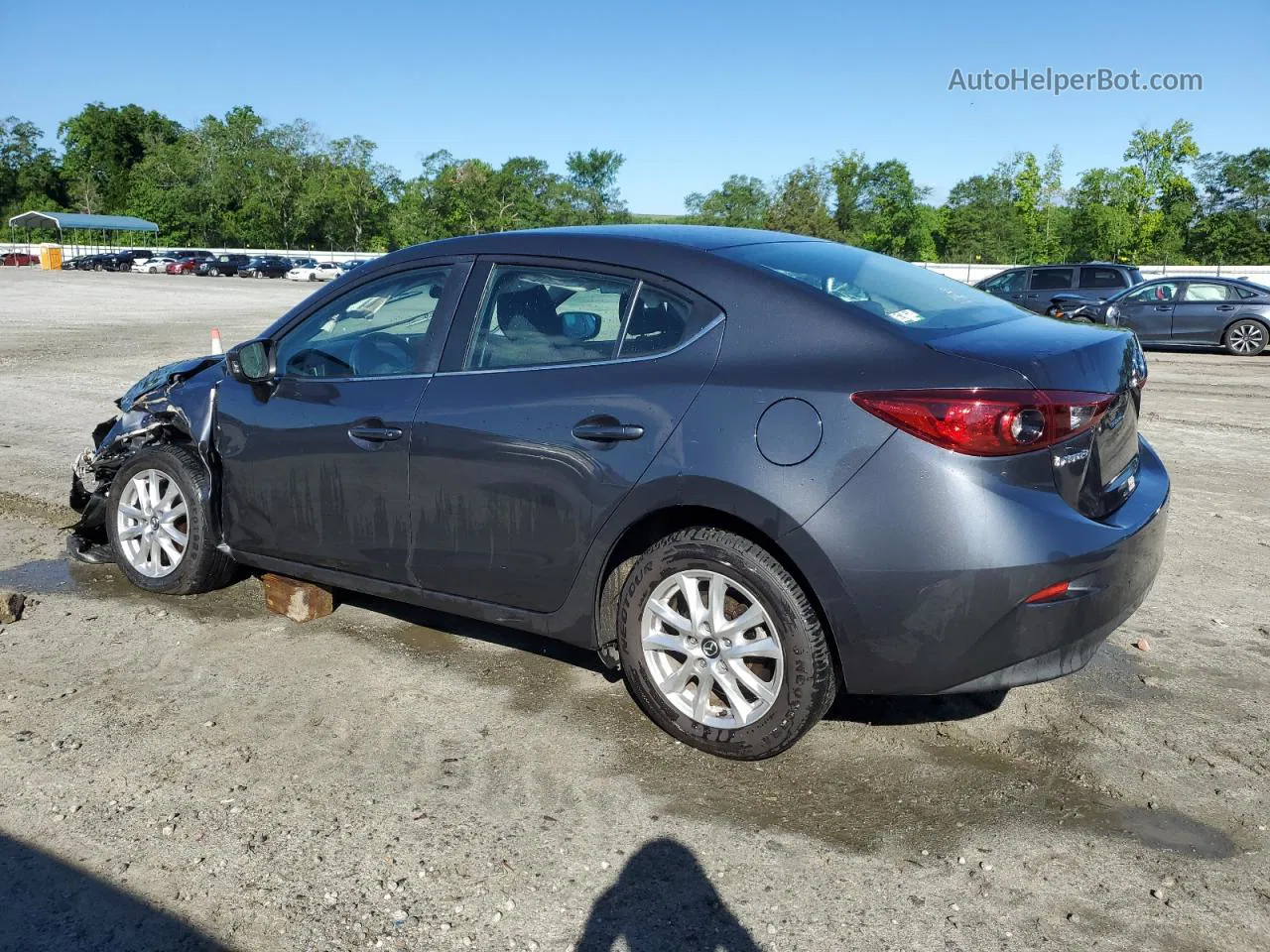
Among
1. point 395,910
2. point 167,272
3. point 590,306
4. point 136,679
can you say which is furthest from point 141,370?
point 167,272

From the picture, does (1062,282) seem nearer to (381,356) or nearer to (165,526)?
(381,356)

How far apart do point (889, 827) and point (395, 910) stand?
144 cm

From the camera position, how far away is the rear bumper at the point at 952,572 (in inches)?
126

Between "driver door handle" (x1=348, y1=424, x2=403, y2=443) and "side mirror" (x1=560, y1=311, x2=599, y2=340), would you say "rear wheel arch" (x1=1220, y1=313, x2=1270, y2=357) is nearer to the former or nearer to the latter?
"side mirror" (x1=560, y1=311, x2=599, y2=340)

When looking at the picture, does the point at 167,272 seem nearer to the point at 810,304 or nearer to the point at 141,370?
the point at 141,370

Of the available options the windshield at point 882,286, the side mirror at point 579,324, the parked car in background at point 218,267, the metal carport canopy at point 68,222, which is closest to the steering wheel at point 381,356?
the side mirror at point 579,324

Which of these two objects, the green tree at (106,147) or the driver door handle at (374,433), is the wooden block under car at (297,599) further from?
the green tree at (106,147)

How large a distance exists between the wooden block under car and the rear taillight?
2.91 meters

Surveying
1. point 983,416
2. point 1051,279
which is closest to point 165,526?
point 983,416

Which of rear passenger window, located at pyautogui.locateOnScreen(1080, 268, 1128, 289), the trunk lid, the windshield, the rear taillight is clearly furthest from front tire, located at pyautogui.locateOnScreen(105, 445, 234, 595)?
rear passenger window, located at pyautogui.locateOnScreen(1080, 268, 1128, 289)

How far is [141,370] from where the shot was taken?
14.9 meters

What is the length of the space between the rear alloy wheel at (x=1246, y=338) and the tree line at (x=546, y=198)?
42.9 meters

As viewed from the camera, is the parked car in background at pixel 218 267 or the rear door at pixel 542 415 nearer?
the rear door at pixel 542 415

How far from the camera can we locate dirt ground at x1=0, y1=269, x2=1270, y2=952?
2.84 m
